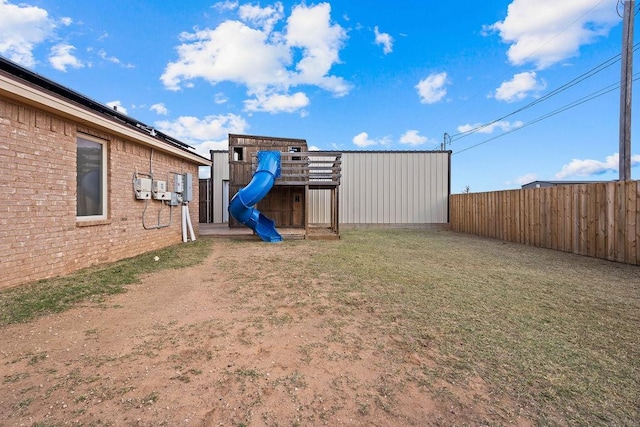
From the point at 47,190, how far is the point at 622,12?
1370 centimetres

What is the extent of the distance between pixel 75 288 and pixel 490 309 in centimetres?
559

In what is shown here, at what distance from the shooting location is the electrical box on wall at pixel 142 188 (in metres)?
6.90

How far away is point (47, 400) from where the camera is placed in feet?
5.99

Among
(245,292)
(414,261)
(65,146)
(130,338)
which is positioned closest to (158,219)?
(65,146)

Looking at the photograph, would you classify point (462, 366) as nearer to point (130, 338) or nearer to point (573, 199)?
point (130, 338)

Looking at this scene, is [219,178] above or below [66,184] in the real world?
above

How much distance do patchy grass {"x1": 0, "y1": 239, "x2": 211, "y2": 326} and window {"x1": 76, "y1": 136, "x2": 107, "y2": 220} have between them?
3.65ft

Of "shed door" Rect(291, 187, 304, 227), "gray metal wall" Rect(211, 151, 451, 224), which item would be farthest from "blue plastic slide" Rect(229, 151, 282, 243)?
"gray metal wall" Rect(211, 151, 451, 224)

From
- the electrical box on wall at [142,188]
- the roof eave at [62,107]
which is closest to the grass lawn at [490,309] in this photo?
the electrical box on wall at [142,188]

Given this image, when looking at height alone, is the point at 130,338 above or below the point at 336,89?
below

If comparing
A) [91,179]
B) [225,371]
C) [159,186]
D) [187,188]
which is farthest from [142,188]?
[225,371]

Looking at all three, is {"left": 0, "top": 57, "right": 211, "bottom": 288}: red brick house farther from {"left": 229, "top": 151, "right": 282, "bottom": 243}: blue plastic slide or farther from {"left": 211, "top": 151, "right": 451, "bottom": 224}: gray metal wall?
{"left": 211, "top": 151, "right": 451, "bottom": 224}: gray metal wall

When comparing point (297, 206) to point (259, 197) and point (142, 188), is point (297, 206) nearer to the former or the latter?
point (259, 197)

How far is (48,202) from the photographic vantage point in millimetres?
4598
